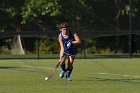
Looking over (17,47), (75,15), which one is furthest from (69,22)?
(17,47)

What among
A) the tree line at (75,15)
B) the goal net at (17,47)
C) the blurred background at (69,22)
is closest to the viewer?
the goal net at (17,47)

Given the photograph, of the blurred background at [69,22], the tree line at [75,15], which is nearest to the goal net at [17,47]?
the blurred background at [69,22]

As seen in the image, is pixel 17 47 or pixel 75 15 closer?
pixel 17 47

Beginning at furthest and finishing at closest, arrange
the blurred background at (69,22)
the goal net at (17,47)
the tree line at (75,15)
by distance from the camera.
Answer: the tree line at (75,15) < the blurred background at (69,22) < the goal net at (17,47)

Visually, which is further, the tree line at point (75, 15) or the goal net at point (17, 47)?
the tree line at point (75, 15)

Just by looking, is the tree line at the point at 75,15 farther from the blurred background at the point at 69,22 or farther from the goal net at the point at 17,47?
the goal net at the point at 17,47

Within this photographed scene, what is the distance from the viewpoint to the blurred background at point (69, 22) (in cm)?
4847

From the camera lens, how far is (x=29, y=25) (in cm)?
5103

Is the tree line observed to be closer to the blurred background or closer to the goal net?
the blurred background

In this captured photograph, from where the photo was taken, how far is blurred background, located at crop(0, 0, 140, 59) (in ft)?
159

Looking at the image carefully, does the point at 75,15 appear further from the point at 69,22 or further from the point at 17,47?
the point at 17,47

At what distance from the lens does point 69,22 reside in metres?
52.5

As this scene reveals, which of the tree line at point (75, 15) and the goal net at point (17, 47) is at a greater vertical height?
the tree line at point (75, 15)

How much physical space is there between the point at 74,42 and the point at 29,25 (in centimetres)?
3369
